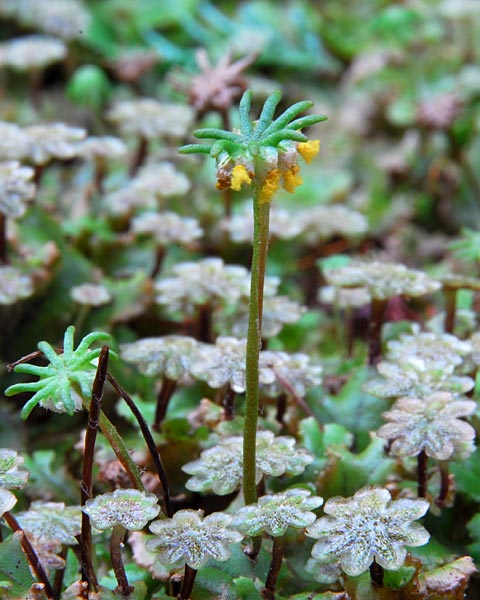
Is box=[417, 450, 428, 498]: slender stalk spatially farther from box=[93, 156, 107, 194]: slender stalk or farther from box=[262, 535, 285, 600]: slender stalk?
box=[93, 156, 107, 194]: slender stalk

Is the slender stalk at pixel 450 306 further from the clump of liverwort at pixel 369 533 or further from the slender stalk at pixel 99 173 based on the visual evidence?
the slender stalk at pixel 99 173

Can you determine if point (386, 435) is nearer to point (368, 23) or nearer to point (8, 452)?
point (8, 452)

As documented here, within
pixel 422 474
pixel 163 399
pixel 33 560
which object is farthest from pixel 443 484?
pixel 33 560

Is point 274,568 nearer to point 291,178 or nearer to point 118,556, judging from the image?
point 118,556

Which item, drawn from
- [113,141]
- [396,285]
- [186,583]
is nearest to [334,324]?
[396,285]

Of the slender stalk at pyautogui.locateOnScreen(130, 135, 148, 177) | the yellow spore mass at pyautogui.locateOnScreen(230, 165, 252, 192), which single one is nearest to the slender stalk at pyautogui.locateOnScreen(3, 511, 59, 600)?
the yellow spore mass at pyautogui.locateOnScreen(230, 165, 252, 192)

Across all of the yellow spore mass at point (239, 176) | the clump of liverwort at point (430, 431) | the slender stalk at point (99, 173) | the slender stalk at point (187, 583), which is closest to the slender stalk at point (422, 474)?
the clump of liverwort at point (430, 431)
